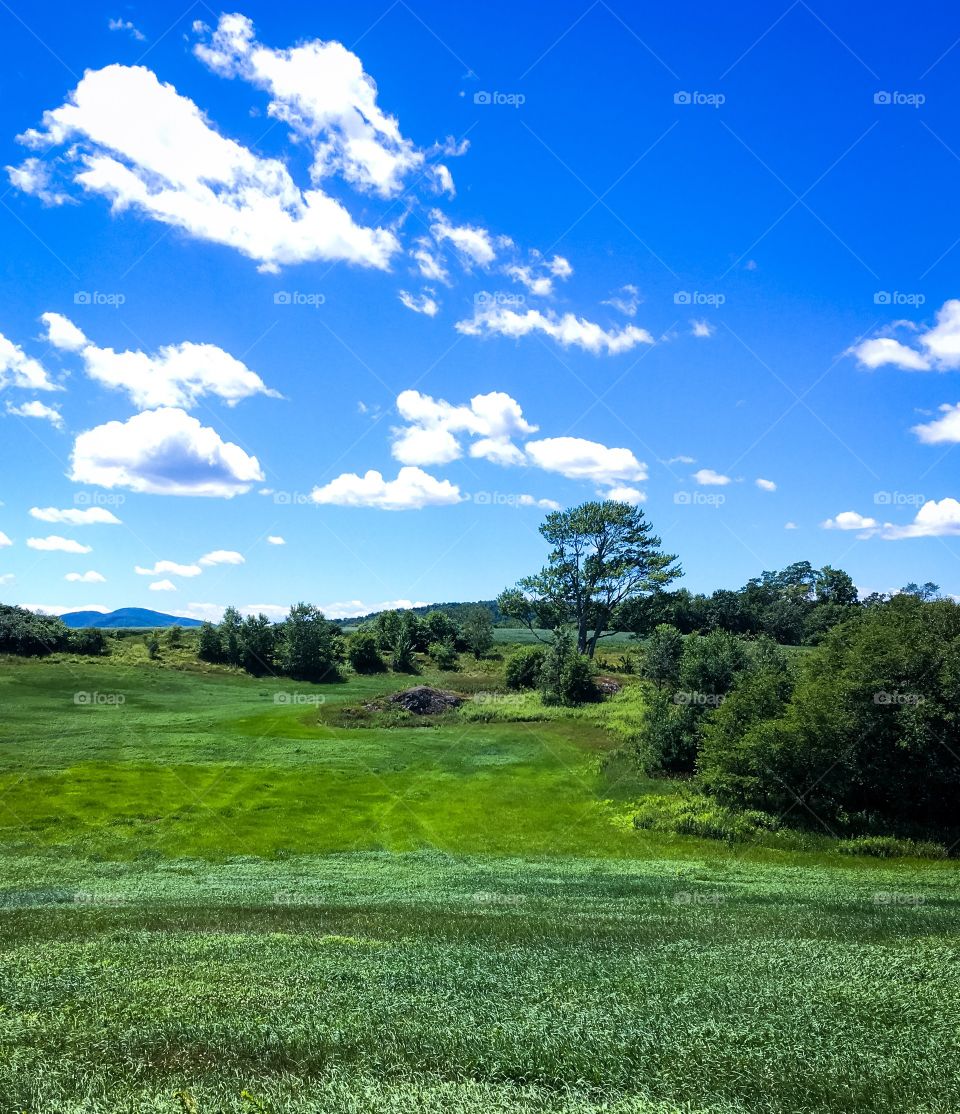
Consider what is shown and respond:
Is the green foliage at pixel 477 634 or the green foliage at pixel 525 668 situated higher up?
the green foliage at pixel 477 634

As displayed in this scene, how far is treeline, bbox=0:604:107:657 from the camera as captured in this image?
92688 mm

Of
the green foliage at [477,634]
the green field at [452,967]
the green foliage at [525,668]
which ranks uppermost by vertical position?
the green foliage at [477,634]

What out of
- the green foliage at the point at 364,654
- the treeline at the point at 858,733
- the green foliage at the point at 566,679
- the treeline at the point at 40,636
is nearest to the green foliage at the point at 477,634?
the green foliage at the point at 364,654

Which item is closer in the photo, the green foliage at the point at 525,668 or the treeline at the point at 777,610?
the green foliage at the point at 525,668

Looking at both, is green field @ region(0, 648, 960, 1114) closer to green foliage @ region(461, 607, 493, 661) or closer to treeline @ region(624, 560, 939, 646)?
green foliage @ region(461, 607, 493, 661)

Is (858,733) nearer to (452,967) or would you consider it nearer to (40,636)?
(452,967)

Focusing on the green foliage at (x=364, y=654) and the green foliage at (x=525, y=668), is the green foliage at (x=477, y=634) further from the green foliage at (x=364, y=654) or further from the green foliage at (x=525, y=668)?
the green foliage at (x=525, y=668)

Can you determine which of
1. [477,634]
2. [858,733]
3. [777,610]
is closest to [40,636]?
[477,634]

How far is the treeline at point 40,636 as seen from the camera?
304 ft

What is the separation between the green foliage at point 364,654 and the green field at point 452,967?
67559 mm

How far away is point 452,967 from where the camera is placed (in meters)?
12.6

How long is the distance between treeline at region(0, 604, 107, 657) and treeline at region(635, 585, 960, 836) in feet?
282

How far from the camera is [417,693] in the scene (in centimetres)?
7438

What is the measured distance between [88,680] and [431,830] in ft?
194
